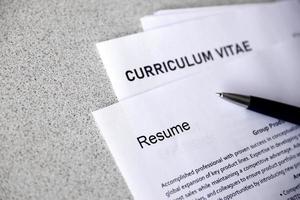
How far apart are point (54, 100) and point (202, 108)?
186 millimetres

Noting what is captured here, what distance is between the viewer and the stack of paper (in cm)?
42

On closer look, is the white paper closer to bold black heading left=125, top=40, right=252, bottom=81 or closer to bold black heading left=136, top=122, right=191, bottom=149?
bold black heading left=125, top=40, right=252, bottom=81

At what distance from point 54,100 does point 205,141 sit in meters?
0.19

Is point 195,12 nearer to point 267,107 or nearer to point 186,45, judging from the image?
point 186,45

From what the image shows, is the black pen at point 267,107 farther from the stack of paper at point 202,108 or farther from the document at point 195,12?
the document at point 195,12

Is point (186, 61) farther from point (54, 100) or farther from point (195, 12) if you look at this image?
point (54, 100)

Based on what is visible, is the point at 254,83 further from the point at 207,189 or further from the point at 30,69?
the point at 30,69

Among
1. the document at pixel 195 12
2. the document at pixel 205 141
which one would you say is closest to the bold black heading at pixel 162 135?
the document at pixel 205 141

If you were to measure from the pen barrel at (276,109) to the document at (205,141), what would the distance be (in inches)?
0.5

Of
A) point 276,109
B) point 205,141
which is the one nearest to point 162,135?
point 205,141

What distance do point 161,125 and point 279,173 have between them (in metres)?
0.17

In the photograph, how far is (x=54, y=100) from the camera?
0.42m

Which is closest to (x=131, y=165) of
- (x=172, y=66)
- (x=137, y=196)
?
(x=137, y=196)

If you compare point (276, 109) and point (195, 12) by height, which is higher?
point (195, 12)
